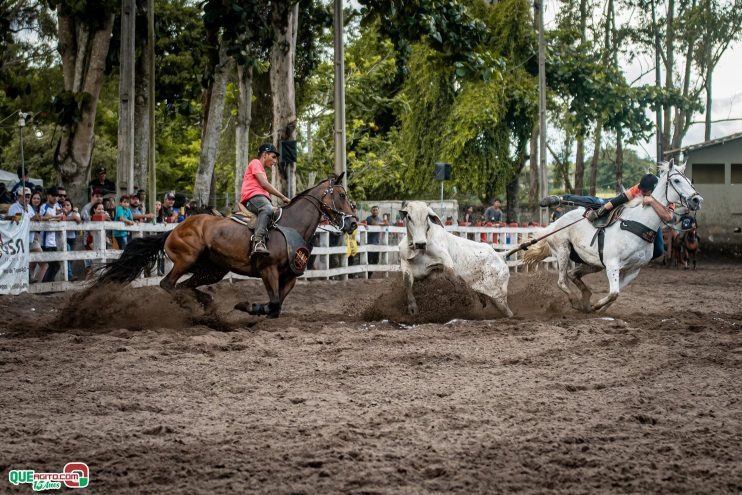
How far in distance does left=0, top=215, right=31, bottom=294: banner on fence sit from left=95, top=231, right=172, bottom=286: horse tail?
2562mm

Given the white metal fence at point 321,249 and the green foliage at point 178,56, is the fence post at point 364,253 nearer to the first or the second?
the white metal fence at point 321,249

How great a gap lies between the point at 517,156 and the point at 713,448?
109ft

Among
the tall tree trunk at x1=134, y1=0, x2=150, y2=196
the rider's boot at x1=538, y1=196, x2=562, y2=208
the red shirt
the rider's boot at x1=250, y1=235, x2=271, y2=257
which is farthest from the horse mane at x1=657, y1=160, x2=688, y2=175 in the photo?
the tall tree trunk at x1=134, y1=0, x2=150, y2=196

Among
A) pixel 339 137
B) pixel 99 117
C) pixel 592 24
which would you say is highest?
pixel 592 24

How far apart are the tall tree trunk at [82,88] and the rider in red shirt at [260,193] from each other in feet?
26.4

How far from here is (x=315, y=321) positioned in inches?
464

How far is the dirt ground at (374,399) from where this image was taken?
4.80 metres

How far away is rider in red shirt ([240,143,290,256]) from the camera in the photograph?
11062mm

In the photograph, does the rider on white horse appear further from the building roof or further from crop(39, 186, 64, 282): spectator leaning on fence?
the building roof

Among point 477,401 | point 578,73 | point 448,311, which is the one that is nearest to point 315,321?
point 448,311

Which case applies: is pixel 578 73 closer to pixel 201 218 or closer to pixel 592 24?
pixel 592 24

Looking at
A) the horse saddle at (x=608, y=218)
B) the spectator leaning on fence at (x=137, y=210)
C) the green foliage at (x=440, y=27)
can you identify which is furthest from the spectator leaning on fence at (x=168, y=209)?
the horse saddle at (x=608, y=218)

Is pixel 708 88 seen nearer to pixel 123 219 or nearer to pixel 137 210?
pixel 137 210

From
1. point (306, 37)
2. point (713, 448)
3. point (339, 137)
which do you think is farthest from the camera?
point (306, 37)
